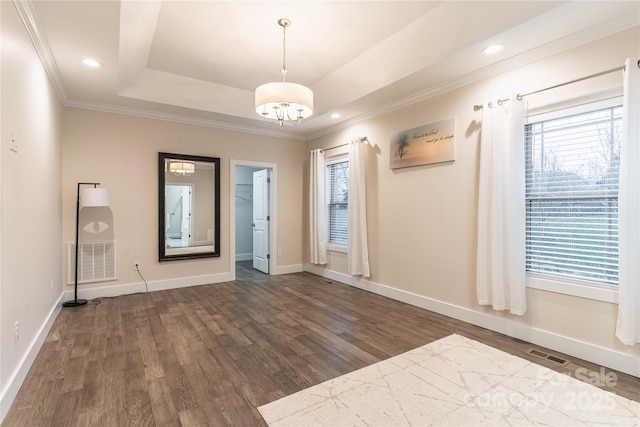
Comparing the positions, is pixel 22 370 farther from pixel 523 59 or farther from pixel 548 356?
pixel 523 59

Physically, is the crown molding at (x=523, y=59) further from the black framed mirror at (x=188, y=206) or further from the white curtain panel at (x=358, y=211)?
the black framed mirror at (x=188, y=206)

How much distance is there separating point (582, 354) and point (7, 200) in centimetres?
451

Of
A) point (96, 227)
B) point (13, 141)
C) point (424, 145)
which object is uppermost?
point (424, 145)

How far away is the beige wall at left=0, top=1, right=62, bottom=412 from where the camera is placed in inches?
75.5

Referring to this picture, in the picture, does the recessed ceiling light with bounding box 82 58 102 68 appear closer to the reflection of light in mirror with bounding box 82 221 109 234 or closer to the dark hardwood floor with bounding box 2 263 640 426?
the reflection of light in mirror with bounding box 82 221 109 234

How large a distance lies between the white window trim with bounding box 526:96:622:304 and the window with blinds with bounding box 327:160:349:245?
290 cm

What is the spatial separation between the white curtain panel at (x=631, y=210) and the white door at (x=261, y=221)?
498 centimetres

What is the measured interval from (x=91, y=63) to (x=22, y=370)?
2.89 m

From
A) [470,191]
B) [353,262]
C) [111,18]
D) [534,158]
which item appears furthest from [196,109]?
[534,158]

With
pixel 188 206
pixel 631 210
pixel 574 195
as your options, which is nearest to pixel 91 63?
pixel 188 206

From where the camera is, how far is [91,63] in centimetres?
317

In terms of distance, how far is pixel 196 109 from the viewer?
4520 mm

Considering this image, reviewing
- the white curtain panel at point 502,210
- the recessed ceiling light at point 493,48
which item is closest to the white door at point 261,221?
Result: the white curtain panel at point 502,210

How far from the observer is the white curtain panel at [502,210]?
9.57 ft
